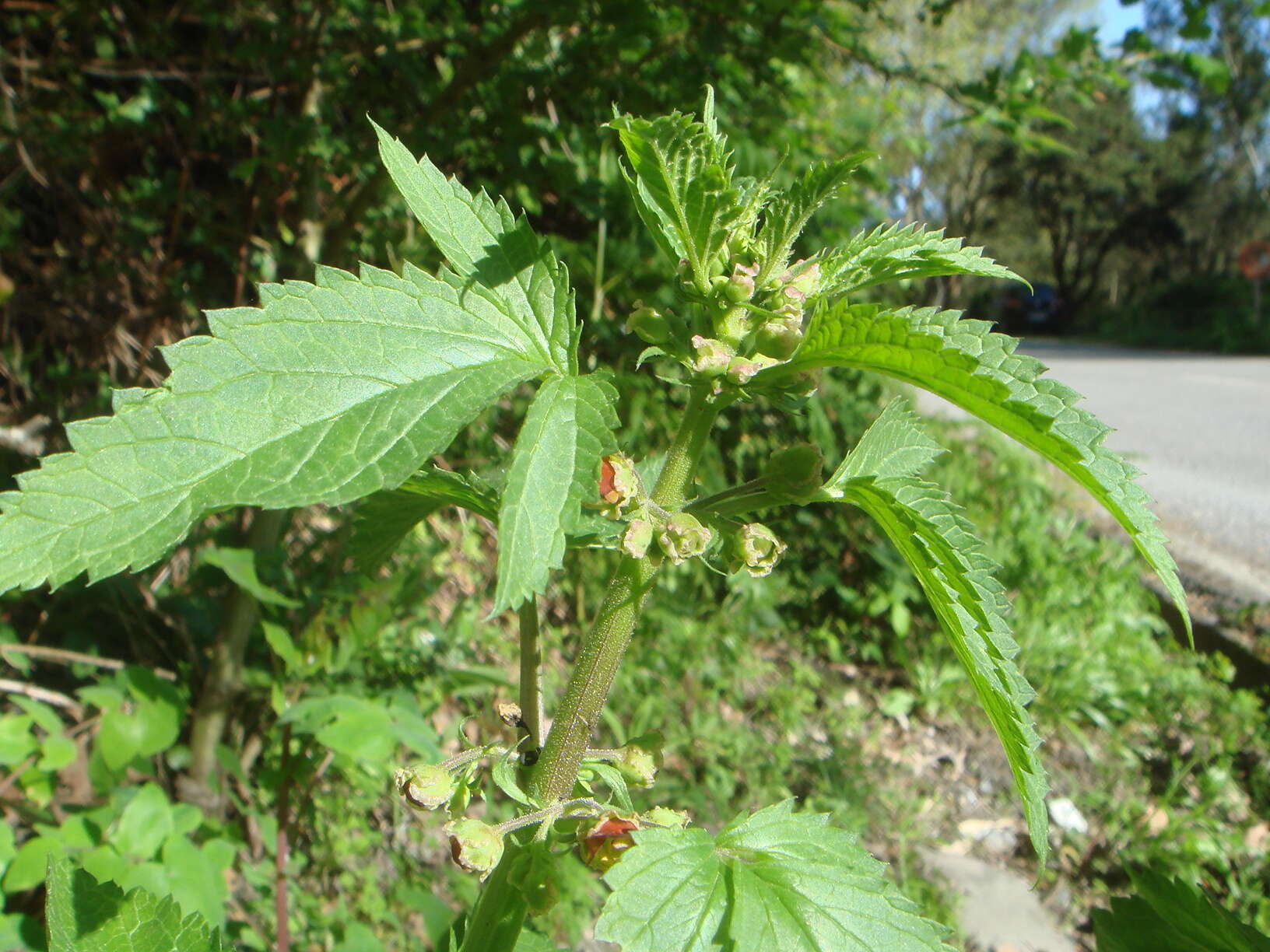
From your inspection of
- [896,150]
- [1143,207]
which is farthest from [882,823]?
[1143,207]

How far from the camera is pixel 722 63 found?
8.75 feet

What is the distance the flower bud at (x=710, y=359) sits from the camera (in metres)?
0.77

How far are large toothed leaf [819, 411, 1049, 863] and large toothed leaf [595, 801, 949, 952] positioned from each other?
0.14 metres

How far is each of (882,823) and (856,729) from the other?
18.7 inches

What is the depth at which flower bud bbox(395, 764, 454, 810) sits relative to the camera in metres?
0.83

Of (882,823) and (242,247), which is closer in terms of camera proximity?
(242,247)

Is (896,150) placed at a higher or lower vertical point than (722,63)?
higher

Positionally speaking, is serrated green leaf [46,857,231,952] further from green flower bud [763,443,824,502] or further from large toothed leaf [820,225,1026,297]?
large toothed leaf [820,225,1026,297]

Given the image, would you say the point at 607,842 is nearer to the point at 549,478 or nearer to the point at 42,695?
the point at 549,478

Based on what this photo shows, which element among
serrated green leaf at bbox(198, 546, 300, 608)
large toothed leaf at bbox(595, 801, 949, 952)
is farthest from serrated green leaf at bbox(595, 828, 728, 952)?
serrated green leaf at bbox(198, 546, 300, 608)

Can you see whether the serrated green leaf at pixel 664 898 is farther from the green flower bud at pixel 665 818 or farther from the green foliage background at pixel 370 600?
the green foliage background at pixel 370 600

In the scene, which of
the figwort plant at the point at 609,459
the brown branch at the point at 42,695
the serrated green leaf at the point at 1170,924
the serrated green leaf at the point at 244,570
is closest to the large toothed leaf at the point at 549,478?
the figwort plant at the point at 609,459

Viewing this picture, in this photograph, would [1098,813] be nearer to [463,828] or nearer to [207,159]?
[463,828]

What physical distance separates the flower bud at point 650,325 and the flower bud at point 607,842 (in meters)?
0.42
